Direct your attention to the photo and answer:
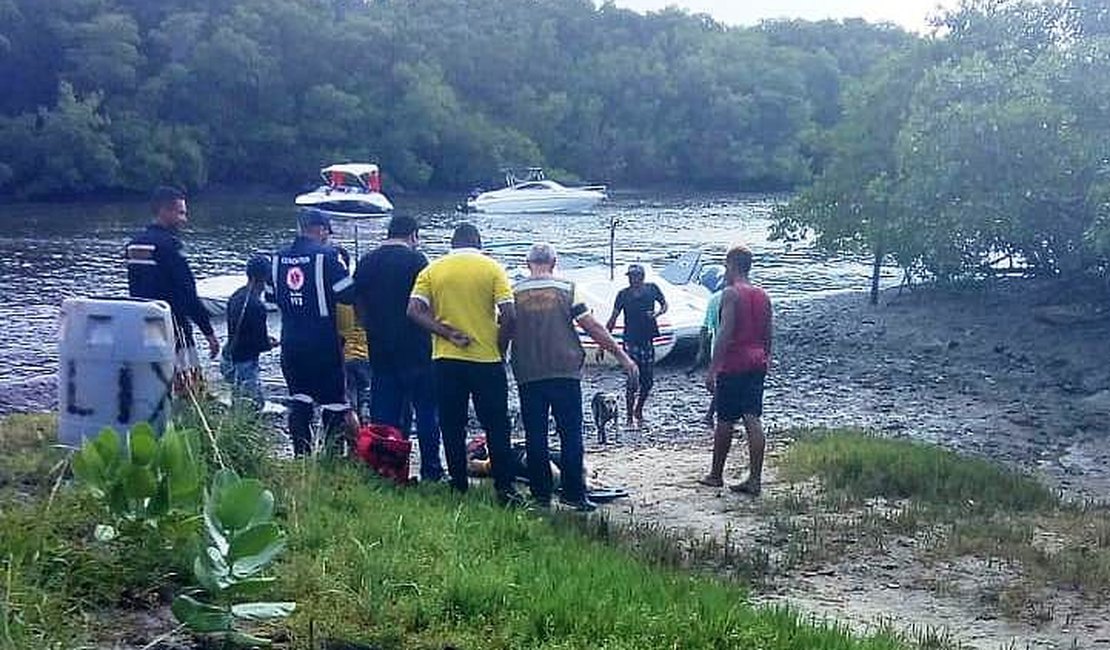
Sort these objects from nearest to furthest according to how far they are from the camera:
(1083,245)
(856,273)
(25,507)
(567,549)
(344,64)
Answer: (25,507) < (567,549) < (1083,245) < (856,273) < (344,64)

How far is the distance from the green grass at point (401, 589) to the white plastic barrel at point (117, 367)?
384mm

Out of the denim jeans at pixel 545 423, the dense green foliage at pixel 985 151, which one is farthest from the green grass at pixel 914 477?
the dense green foliage at pixel 985 151

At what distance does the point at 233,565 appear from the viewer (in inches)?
184

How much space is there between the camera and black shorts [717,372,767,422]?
945cm

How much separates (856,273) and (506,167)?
42846 mm

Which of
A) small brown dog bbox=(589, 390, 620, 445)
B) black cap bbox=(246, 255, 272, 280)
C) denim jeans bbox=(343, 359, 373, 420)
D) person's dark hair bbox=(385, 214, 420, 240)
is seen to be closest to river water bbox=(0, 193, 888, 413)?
black cap bbox=(246, 255, 272, 280)

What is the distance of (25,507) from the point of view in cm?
559

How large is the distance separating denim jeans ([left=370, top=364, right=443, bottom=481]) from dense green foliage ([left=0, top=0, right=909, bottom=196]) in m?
39.2

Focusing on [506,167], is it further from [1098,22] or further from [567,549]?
[567,549]

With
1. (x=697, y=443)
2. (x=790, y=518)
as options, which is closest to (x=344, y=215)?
(x=697, y=443)

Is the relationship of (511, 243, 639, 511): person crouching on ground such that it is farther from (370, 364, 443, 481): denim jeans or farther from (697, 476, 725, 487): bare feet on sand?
(697, 476, 725, 487): bare feet on sand

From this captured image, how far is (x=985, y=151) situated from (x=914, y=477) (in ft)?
35.5

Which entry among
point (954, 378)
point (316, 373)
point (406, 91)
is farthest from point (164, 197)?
point (406, 91)

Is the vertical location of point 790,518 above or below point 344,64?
below
